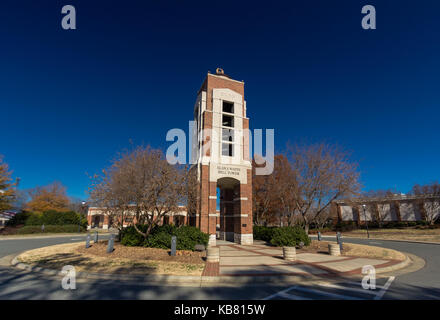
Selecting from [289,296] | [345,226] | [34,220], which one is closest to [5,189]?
[34,220]

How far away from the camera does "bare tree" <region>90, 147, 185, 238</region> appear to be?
49.6 ft

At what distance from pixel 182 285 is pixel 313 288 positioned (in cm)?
443

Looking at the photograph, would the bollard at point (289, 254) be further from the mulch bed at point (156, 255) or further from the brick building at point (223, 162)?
the brick building at point (223, 162)

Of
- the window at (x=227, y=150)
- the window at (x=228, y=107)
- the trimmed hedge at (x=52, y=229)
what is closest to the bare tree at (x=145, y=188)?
the window at (x=227, y=150)

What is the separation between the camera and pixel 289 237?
1778 centimetres

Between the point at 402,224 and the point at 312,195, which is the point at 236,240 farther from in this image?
the point at 402,224

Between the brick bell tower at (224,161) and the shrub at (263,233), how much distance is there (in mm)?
2179

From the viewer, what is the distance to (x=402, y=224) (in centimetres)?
4316

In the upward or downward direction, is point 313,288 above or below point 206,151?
below

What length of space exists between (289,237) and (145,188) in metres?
11.7

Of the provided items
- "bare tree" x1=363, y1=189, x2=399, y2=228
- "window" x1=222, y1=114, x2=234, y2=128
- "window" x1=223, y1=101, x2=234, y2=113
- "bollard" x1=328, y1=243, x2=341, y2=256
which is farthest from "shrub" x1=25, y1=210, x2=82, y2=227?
"bare tree" x1=363, y1=189, x2=399, y2=228

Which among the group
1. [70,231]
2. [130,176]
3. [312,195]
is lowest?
[70,231]

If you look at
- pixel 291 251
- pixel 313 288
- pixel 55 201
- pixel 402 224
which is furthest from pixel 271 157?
pixel 55 201

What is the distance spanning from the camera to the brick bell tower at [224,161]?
2192cm
